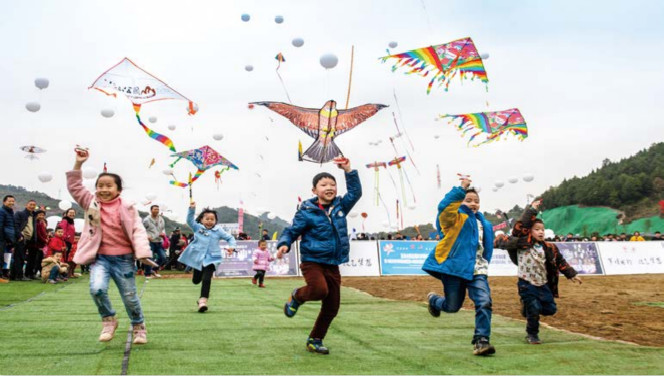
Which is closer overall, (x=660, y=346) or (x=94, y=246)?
(x=94, y=246)

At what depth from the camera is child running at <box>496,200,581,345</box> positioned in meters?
5.98

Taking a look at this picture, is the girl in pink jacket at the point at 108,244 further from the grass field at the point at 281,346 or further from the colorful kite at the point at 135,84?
the colorful kite at the point at 135,84

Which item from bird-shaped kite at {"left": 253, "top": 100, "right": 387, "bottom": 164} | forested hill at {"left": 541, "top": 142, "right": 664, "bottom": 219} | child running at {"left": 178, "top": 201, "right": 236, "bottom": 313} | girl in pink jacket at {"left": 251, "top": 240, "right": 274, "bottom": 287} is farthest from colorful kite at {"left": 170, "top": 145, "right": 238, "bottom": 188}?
forested hill at {"left": 541, "top": 142, "right": 664, "bottom": 219}

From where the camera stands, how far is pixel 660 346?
225 inches

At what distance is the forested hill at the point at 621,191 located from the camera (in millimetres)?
51188

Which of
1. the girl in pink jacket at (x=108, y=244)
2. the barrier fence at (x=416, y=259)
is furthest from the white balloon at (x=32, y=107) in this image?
the girl in pink jacket at (x=108, y=244)

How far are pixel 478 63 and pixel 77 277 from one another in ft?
40.2

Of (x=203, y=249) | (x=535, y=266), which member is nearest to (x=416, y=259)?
(x=203, y=249)

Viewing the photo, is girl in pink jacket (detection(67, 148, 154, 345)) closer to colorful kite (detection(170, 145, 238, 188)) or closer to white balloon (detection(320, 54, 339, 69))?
white balloon (detection(320, 54, 339, 69))

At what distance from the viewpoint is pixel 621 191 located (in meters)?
52.6

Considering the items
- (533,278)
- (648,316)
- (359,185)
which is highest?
(359,185)

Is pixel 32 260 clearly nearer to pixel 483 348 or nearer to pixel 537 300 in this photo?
pixel 537 300

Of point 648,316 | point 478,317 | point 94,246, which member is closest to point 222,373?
point 94,246

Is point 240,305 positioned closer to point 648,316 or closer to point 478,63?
point 648,316
